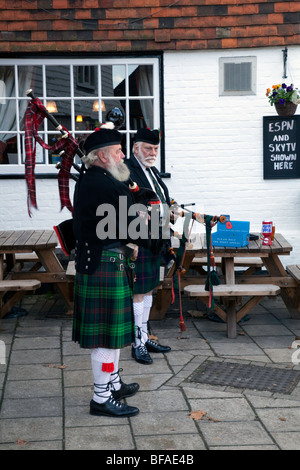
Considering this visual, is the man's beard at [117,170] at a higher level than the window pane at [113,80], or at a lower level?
lower

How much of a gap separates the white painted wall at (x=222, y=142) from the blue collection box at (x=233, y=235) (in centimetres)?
176

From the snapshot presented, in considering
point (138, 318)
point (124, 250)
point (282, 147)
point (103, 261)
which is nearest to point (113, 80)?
point (282, 147)

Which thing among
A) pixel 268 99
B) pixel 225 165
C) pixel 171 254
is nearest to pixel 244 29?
pixel 268 99

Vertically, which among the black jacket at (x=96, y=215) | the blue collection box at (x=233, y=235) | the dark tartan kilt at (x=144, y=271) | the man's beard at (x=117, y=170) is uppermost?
the man's beard at (x=117, y=170)

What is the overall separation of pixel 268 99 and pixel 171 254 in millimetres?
3465

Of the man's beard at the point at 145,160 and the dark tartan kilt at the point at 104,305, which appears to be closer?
the dark tartan kilt at the point at 104,305

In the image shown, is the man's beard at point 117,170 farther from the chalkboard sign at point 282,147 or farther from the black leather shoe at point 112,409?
the chalkboard sign at point 282,147

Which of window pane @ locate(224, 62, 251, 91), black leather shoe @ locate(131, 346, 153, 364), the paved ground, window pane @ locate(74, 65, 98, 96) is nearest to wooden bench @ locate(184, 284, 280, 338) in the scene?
the paved ground

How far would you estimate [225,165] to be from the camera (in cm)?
884

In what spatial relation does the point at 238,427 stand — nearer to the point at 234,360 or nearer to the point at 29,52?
the point at 234,360

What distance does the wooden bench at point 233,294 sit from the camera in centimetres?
666
